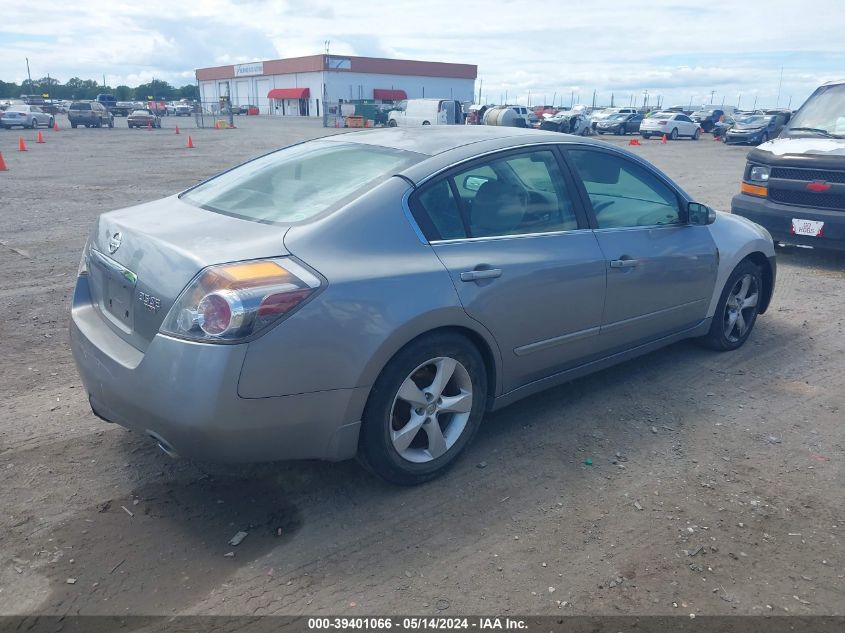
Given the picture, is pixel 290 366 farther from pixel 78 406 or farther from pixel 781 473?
pixel 781 473

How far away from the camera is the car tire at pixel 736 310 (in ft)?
16.8

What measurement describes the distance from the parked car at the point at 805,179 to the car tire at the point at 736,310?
3176 mm

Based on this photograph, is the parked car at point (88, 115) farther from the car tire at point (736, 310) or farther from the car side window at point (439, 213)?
the car side window at point (439, 213)

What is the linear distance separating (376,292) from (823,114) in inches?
318

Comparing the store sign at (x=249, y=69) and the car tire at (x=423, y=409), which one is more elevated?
the store sign at (x=249, y=69)

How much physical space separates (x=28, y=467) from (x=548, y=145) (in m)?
3.23

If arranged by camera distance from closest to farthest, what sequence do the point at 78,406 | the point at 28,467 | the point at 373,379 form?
the point at 373,379 → the point at 28,467 → the point at 78,406

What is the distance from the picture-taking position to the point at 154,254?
303 centimetres

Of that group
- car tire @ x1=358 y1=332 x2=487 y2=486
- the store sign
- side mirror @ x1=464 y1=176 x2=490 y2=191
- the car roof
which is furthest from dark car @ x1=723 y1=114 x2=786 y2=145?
the store sign

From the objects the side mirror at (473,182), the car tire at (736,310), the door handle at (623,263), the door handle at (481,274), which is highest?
the side mirror at (473,182)

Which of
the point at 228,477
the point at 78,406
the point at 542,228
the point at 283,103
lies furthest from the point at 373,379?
the point at 283,103

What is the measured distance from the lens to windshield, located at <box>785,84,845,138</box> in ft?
27.7

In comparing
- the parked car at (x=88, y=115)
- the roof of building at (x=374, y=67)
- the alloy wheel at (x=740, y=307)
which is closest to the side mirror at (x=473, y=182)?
the alloy wheel at (x=740, y=307)

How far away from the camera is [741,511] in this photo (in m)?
3.26
